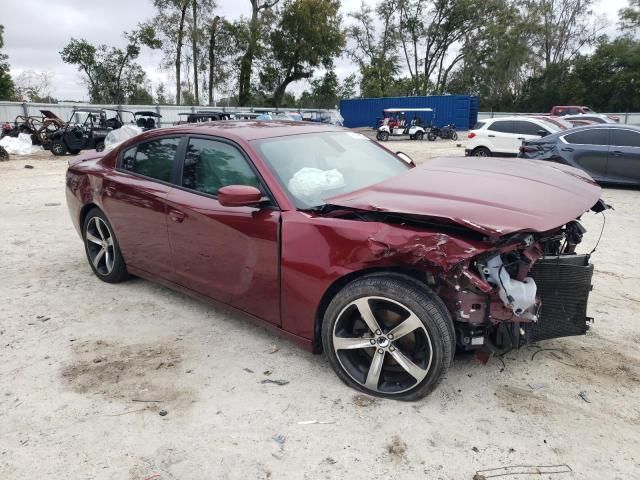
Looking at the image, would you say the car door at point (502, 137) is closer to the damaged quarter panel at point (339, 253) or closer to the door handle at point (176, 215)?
the door handle at point (176, 215)

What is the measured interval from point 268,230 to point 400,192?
838mm

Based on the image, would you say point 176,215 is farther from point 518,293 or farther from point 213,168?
point 518,293

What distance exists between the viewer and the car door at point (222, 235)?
9.80 ft

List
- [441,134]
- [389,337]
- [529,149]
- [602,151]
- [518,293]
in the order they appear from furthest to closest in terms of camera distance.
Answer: [441,134], [529,149], [602,151], [389,337], [518,293]

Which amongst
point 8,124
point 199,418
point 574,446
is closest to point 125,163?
point 199,418

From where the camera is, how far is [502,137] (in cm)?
1366

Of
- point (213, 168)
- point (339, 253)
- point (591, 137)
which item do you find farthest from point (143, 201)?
point (591, 137)

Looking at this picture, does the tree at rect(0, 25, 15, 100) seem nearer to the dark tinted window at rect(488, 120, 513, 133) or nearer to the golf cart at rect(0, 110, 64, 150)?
the golf cart at rect(0, 110, 64, 150)

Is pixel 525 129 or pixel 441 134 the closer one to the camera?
pixel 525 129

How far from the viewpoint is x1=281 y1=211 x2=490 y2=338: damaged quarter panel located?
231cm

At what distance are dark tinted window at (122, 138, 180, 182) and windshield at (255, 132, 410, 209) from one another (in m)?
0.91

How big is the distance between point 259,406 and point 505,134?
13.0 m

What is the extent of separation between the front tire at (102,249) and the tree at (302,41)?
3889cm

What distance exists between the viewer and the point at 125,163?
4184 mm
